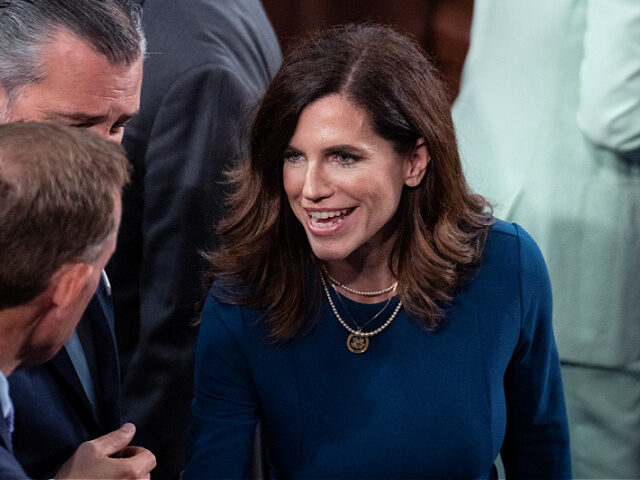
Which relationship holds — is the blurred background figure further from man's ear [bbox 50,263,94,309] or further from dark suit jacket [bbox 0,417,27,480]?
dark suit jacket [bbox 0,417,27,480]

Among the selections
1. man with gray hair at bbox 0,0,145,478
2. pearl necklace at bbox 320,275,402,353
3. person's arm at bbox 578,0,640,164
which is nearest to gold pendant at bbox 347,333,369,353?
pearl necklace at bbox 320,275,402,353

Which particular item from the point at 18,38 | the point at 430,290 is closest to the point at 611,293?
the point at 430,290

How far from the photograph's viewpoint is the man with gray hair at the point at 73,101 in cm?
153

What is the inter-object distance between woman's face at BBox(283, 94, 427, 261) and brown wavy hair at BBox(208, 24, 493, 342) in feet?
0.07

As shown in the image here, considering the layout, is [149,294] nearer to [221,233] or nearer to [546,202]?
[221,233]

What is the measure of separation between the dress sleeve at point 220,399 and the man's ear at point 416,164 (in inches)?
16.6

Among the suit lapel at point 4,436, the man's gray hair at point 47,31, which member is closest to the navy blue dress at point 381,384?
the man's gray hair at point 47,31

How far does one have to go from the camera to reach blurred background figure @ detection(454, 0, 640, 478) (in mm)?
2322

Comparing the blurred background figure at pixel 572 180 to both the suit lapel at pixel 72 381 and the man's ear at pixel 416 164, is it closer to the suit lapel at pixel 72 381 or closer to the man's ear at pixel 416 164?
the man's ear at pixel 416 164

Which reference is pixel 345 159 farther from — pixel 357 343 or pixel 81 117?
pixel 81 117

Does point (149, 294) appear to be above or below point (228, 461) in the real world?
above

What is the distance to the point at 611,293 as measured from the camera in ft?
7.98

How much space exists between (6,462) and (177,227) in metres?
0.91

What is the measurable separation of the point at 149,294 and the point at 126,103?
1.66ft
